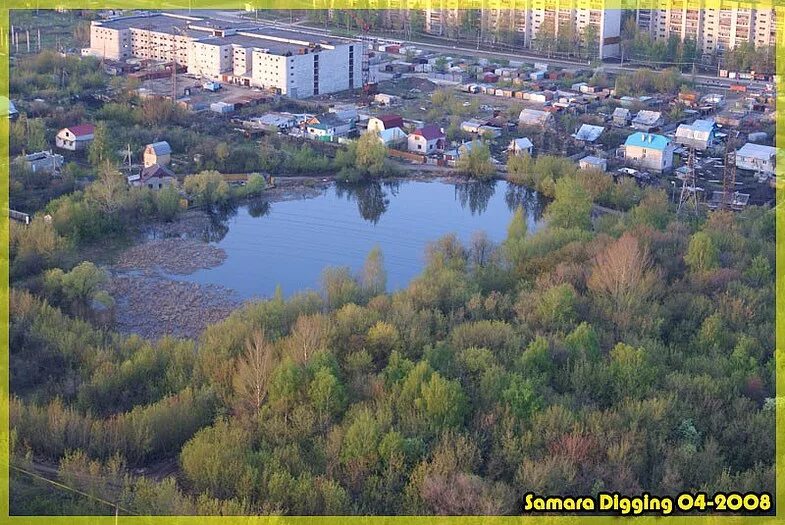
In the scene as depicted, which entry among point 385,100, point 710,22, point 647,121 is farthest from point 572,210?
point 710,22

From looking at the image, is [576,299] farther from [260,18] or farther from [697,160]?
[260,18]

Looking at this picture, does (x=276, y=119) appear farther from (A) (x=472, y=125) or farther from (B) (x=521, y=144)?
(B) (x=521, y=144)

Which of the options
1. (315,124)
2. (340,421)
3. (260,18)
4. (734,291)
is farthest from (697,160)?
(260,18)

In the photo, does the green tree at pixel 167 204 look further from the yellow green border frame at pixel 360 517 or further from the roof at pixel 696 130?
the roof at pixel 696 130

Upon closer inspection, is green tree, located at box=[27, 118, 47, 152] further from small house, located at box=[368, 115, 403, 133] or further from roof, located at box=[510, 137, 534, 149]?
roof, located at box=[510, 137, 534, 149]

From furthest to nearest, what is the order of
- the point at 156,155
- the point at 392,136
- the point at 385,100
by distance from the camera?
1. the point at 385,100
2. the point at 392,136
3. the point at 156,155

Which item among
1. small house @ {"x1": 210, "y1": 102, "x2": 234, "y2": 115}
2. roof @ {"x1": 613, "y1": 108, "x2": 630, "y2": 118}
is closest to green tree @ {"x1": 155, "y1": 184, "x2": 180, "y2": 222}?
small house @ {"x1": 210, "y1": 102, "x2": 234, "y2": 115}
